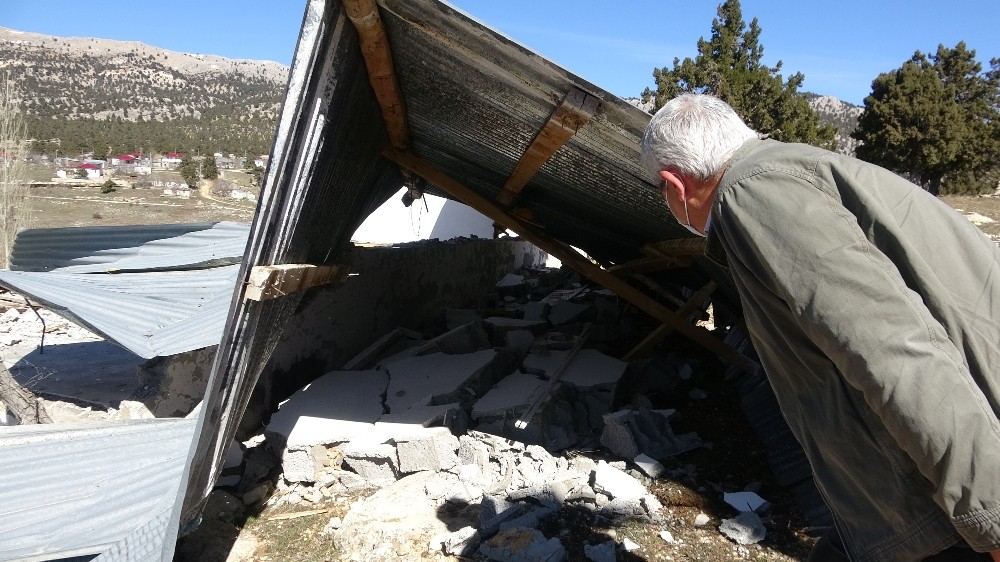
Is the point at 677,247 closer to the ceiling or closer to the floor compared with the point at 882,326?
closer to the ceiling

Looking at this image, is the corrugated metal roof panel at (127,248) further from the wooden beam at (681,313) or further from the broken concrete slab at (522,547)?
the wooden beam at (681,313)

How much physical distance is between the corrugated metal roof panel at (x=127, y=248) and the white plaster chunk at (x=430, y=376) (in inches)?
72.2

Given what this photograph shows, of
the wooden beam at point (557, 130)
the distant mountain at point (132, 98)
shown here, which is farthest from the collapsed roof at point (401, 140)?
the distant mountain at point (132, 98)

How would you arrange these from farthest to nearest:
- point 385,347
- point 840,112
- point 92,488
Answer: point 840,112
point 385,347
point 92,488

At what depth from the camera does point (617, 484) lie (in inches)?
171

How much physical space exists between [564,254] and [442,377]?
5.48ft

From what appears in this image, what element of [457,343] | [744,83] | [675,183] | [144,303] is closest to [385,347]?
[457,343]

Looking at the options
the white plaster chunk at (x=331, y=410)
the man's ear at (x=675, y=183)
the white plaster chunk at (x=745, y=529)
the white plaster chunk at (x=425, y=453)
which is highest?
the man's ear at (x=675, y=183)

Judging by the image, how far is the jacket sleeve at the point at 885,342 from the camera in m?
1.18

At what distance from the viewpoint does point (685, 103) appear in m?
1.59

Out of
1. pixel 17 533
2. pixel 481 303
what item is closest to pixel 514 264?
pixel 481 303

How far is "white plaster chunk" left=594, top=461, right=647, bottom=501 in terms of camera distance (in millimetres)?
4277

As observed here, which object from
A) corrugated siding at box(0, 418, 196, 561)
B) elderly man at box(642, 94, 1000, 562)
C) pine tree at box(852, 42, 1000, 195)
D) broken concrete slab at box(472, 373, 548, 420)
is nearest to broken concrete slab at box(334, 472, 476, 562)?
broken concrete slab at box(472, 373, 548, 420)

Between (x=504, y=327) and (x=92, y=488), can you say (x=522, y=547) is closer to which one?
(x=92, y=488)
